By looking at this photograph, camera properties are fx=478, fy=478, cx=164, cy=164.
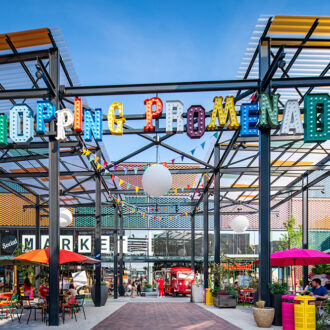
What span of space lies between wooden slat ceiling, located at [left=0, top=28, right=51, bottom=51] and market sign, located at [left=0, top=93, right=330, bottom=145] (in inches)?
67.2

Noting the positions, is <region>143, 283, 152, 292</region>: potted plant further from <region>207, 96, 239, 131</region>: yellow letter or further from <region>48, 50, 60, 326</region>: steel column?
<region>207, 96, 239, 131</region>: yellow letter

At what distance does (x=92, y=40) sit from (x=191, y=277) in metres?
21.6

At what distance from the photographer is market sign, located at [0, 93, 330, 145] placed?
40.1ft

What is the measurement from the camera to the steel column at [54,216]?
41.0ft

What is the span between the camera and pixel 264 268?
12.4 meters

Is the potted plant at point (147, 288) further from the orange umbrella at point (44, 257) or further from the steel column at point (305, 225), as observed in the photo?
the orange umbrella at point (44, 257)

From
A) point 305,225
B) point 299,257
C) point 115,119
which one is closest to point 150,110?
point 115,119

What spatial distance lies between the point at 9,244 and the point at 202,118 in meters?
26.5

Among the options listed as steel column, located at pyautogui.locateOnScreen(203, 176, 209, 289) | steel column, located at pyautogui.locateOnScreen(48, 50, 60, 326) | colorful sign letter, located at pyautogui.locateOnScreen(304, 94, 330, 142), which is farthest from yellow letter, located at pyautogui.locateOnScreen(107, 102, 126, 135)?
steel column, located at pyautogui.locateOnScreen(203, 176, 209, 289)

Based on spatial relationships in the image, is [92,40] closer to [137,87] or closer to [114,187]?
[137,87]

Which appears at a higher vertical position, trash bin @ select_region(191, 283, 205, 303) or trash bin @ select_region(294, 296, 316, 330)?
trash bin @ select_region(294, 296, 316, 330)

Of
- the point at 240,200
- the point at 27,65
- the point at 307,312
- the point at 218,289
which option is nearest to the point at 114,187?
the point at 240,200

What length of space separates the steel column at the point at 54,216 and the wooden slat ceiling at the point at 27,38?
0.47 m

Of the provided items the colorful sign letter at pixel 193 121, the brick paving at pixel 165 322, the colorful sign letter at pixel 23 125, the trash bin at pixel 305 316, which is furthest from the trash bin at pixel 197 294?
the colorful sign letter at pixel 23 125
